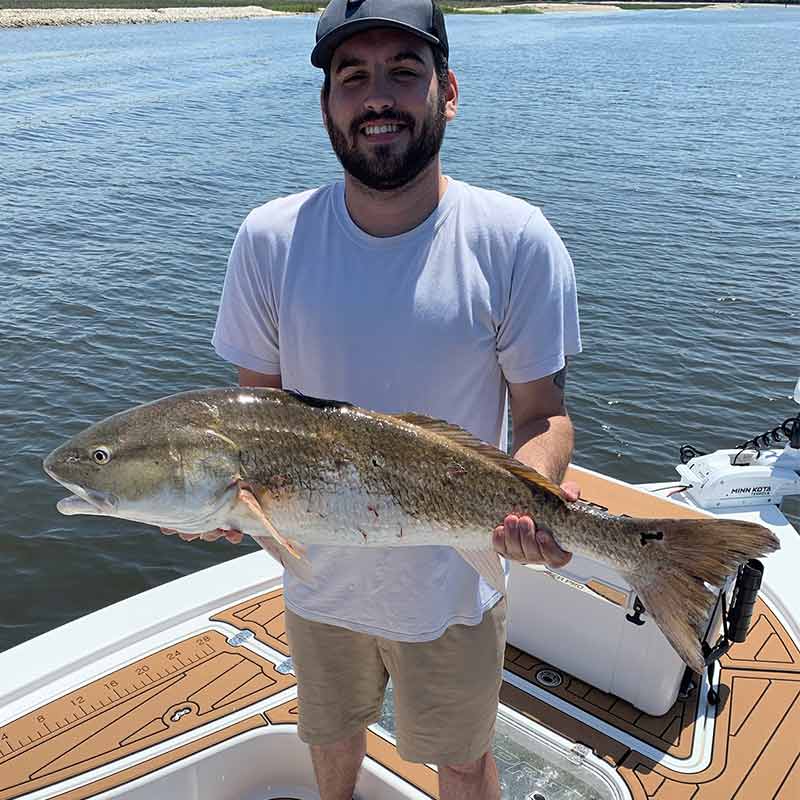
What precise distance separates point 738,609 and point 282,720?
94.2 inches

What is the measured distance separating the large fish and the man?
0.40 ft

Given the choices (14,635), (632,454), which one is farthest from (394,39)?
(632,454)

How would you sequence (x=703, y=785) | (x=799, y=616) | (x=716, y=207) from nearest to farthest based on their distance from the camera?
(x=703, y=785)
(x=799, y=616)
(x=716, y=207)

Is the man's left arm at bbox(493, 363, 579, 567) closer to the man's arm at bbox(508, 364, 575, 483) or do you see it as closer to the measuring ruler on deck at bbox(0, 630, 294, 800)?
the man's arm at bbox(508, 364, 575, 483)

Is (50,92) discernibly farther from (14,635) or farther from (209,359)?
(14,635)

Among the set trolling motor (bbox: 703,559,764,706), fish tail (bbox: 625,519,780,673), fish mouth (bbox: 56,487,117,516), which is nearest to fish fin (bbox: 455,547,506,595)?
fish tail (bbox: 625,519,780,673)

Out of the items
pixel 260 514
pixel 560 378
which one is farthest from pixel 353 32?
pixel 260 514

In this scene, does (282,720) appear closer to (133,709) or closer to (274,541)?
(133,709)

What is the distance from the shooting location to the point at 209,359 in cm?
1197

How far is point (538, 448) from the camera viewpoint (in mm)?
2693

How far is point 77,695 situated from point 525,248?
129 inches

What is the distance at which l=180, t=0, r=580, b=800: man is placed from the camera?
256cm

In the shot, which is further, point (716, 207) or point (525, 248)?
point (716, 207)

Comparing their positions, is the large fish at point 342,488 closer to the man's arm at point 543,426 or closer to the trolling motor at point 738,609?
the man's arm at point 543,426
